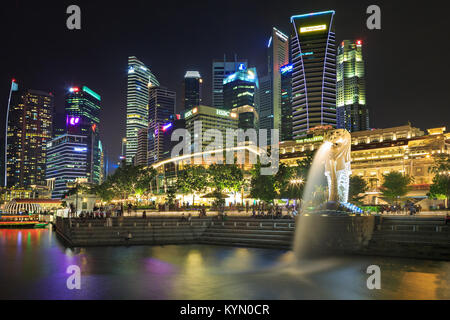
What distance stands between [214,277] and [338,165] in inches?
700

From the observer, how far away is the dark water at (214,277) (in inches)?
551

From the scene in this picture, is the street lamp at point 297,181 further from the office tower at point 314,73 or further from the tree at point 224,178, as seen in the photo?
the office tower at point 314,73

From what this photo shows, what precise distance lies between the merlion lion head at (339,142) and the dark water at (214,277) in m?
10.5

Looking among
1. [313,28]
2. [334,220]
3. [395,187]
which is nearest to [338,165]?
[334,220]

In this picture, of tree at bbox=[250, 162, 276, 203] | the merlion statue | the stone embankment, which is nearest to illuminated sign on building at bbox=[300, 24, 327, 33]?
tree at bbox=[250, 162, 276, 203]

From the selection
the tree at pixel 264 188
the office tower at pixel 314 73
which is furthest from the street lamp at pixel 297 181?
the office tower at pixel 314 73

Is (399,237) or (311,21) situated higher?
(311,21)

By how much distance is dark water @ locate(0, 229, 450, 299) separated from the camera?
46.0ft

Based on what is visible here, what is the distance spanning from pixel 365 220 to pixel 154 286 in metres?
17.1

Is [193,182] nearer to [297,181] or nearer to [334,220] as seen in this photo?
[297,181]

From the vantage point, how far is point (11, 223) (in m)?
66.3

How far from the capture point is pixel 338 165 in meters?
30.8
